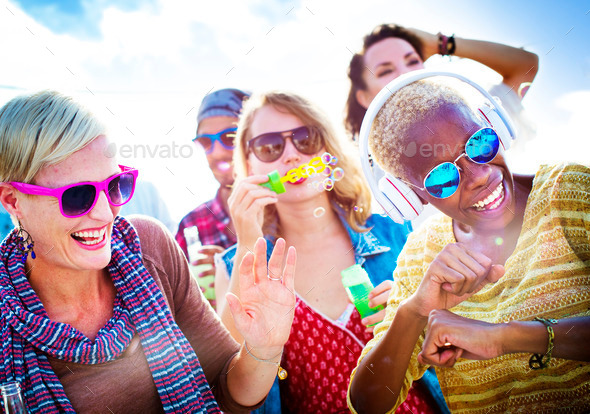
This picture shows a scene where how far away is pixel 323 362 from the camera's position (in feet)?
6.78

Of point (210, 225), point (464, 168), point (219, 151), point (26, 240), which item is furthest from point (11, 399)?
point (219, 151)

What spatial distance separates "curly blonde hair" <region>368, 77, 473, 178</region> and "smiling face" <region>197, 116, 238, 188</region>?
5.48ft

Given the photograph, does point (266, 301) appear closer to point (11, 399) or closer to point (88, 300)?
point (88, 300)

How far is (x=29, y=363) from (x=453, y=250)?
1.49 m

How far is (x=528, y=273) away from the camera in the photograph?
152 centimetres

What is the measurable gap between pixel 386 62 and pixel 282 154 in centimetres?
103

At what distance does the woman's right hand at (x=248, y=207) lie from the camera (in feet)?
7.11

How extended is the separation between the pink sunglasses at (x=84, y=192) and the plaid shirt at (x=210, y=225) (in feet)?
4.73

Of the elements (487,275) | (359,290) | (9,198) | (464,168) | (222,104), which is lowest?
(487,275)

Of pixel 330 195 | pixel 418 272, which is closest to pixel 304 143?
pixel 330 195

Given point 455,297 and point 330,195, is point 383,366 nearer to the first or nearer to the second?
point 455,297

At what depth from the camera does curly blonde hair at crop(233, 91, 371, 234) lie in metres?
2.44

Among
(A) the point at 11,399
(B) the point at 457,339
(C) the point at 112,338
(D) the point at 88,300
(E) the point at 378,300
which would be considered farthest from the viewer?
(E) the point at 378,300

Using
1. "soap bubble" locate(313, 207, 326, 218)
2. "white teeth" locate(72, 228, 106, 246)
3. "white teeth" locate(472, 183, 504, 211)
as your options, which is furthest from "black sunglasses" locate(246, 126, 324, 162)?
"white teeth" locate(472, 183, 504, 211)
